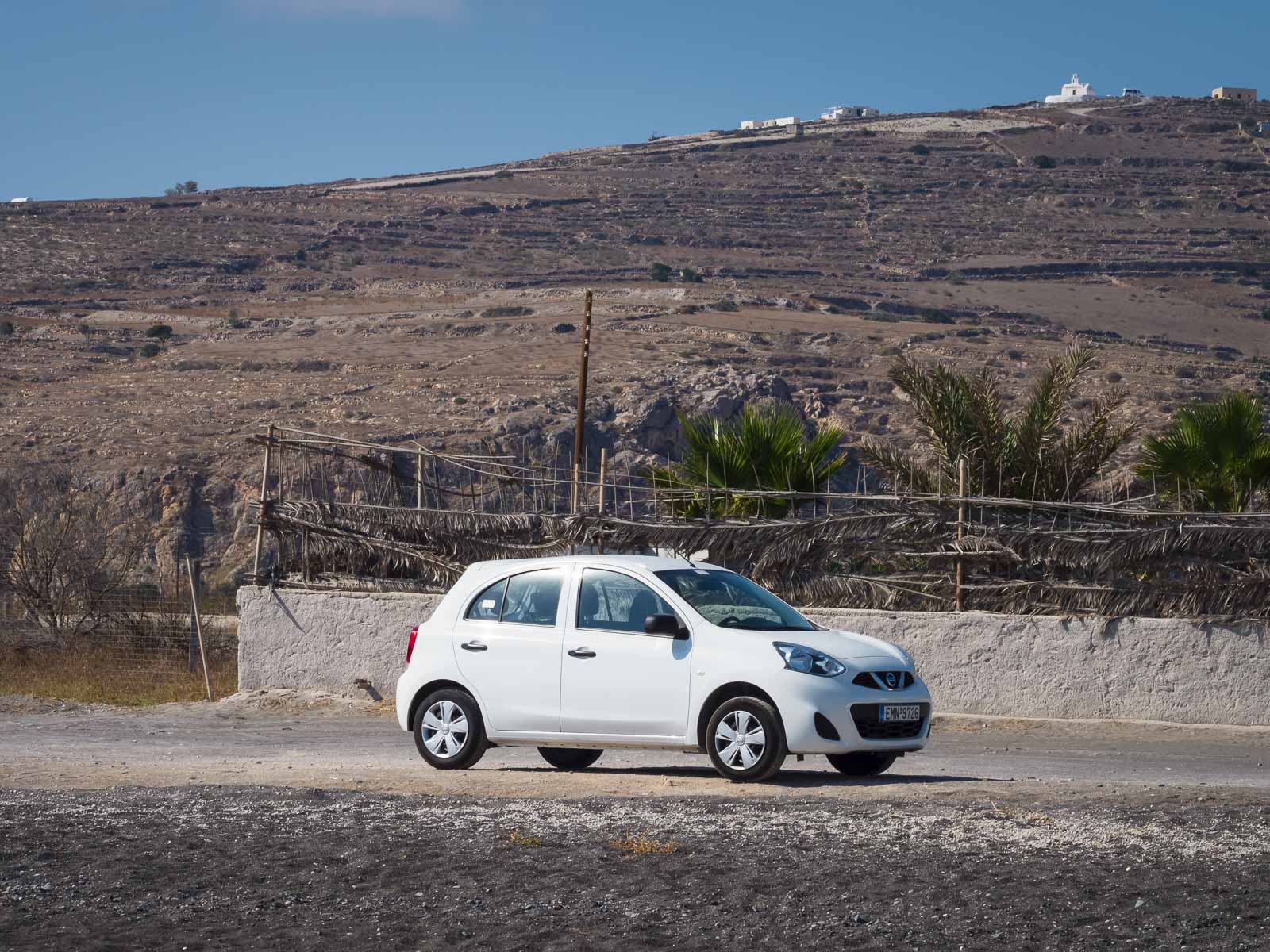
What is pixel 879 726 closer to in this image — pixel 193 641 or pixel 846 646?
pixel 846 646

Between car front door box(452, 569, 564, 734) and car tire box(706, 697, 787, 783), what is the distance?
1269 mm

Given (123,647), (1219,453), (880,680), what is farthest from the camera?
(123,647)

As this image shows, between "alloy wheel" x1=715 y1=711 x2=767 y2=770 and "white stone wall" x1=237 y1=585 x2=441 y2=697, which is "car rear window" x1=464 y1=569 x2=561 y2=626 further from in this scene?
"white stone wall" x1=237 y1=585 x2=441 y2=697

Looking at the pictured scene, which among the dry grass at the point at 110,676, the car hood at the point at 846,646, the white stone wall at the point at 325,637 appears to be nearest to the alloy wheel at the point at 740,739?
the car hood at the point at 846,646

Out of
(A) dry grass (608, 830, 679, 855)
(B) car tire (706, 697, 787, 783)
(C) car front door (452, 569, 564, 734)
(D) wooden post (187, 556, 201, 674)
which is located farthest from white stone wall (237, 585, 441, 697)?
(A) dry grass (608, 830, 679, 855)

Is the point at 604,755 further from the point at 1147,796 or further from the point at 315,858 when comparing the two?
the point at 315,858

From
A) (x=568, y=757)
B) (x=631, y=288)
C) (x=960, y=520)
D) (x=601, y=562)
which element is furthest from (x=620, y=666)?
(x=631, y=288)

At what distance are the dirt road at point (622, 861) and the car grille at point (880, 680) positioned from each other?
2.22 ft

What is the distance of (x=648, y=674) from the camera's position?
33.6ft

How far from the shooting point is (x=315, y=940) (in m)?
5.53

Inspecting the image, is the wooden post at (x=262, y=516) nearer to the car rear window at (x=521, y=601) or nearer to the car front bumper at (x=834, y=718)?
the car rear window at (x=521, y=601)

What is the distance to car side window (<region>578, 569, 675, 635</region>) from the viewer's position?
415 inches

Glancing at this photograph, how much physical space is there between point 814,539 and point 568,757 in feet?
17.4

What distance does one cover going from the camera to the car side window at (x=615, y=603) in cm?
1054
